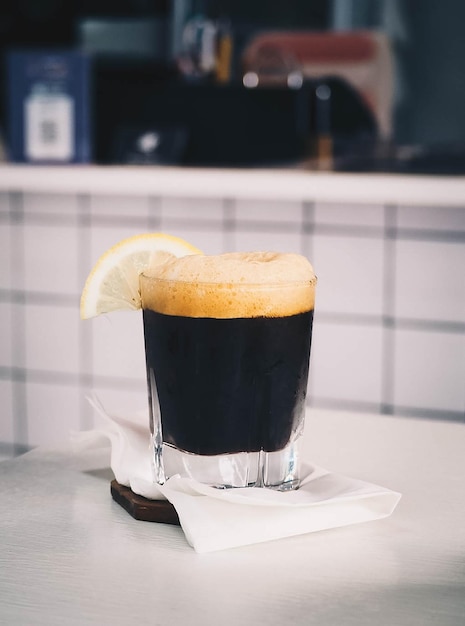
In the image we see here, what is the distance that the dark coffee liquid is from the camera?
2.31 feet

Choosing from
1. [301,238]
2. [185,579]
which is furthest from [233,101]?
[185,579]

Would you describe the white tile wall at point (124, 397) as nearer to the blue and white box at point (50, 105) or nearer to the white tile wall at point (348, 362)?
the white tile wall at point (348, 362)

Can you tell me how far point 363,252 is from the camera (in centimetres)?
218

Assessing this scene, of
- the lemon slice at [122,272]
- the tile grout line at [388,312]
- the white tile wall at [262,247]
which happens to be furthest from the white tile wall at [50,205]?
the lemon slice at [122,272]

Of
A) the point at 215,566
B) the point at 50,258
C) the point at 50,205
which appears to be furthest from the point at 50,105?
the point at 215,566

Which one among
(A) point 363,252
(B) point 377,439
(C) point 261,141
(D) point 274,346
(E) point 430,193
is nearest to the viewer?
Result: (D) point 274,346

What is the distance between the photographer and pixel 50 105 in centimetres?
228

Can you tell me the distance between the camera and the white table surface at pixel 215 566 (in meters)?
0.53

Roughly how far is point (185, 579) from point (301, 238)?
1696 millimetres

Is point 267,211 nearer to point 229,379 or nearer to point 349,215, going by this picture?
point 349,215

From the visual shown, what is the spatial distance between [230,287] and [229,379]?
0.24 feet

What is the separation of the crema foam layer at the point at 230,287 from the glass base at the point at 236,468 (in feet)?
0.36

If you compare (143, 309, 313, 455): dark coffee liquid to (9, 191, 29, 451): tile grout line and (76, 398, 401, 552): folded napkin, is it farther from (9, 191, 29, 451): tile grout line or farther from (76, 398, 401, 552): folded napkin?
(9, 191, 29, 451): tile grout line

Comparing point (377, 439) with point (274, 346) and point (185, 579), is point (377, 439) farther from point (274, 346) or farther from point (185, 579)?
point (185, 579)
